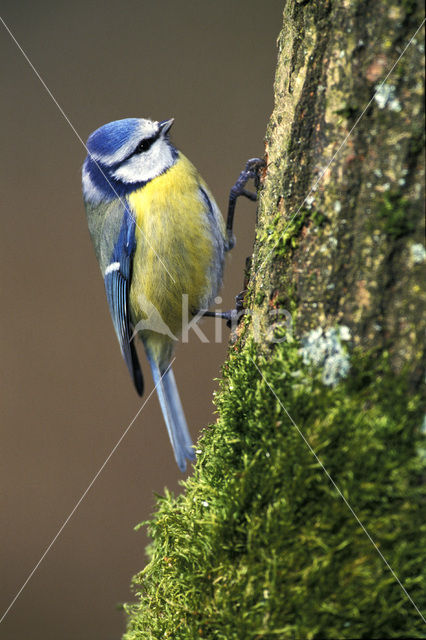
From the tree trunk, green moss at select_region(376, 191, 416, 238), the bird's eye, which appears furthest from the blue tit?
green moss at select_region(376, 191, 416, 238)

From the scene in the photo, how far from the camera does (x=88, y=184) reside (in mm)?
1838

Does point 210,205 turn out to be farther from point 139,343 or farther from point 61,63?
point 61,63

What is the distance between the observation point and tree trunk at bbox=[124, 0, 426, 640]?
2.22 feet

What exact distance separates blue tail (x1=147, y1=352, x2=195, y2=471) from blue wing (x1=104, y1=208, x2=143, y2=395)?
0.08 meters

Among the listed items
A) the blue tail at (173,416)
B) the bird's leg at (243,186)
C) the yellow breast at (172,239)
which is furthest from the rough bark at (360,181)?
the blue tail at (173,416)

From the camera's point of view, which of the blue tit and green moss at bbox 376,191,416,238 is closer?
green moss at bbox 376,191,416,238

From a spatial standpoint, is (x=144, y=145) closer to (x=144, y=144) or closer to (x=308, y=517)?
(x=144, y=144)

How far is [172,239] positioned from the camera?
5.31ft

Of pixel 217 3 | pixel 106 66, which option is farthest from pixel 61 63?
pixel 217 3

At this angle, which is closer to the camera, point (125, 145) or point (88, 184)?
point (125, 145)

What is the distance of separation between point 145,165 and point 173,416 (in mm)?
802

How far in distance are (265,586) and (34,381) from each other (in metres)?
2.18

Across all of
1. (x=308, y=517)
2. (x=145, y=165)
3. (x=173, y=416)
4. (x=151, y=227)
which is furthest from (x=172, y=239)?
(x=308, y=517)

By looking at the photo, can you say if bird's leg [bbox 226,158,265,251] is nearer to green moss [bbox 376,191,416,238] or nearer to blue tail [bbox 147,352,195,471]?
blue tail [bbox 147,352,195,471]
